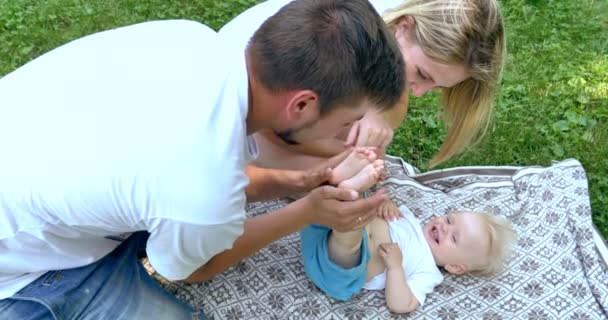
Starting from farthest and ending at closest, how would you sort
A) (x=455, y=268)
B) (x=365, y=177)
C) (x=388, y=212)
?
(x=388, y=212) < (x=455, y=268) < (x=365, y=177)

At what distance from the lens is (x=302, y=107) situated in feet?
6.04

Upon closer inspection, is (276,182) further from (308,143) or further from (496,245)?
(496,245)

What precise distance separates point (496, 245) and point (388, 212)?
50 cm

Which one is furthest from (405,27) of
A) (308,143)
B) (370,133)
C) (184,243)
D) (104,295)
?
(104,295)

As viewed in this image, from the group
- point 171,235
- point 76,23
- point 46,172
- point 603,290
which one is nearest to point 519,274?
point 603,290

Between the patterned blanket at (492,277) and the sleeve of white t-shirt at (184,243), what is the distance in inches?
26.8

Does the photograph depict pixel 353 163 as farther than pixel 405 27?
No

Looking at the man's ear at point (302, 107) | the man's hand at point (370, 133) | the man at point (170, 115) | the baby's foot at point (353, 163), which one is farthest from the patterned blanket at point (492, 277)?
the man's ear at point (302, 107)

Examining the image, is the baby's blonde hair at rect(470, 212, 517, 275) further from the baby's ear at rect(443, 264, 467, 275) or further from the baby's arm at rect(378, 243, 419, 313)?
the baby's arm at rect(378, 243, 419, 313)

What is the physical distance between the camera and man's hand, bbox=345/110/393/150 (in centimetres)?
277

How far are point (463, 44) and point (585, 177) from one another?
119cm

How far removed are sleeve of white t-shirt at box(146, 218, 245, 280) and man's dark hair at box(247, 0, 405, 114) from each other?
44cm

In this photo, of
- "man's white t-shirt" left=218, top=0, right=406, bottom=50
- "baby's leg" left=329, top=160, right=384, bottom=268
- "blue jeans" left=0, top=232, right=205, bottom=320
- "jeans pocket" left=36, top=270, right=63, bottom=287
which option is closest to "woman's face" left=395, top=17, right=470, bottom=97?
"man's white t-shirt" left=218, top=0, right=406, bottom=50

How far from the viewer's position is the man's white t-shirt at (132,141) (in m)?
1.77
